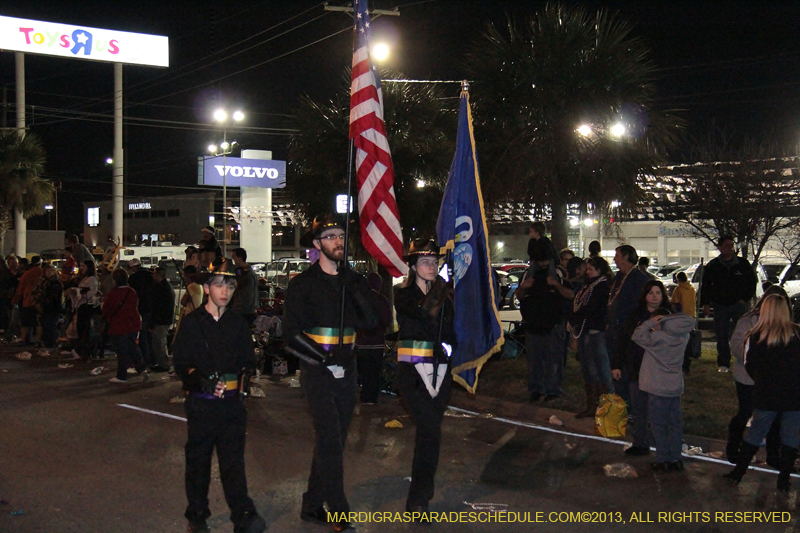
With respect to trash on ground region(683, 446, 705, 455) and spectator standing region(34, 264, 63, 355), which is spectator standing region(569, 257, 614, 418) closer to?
trash on ground region(683, 446, 705, 455)

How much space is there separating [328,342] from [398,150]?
1001cm

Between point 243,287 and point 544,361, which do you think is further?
point 243,287

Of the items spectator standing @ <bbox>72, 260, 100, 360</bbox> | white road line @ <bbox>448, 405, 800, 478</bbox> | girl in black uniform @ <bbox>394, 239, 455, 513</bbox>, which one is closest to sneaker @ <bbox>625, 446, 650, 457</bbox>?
white road line @ <bbox>448, 405, 800, 478</bbox>

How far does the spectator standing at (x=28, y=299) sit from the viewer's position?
56.2ft

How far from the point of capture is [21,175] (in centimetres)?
2961

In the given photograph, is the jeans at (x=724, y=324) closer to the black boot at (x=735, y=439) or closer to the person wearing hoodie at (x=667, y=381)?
the black boot at (x=735, y=439)

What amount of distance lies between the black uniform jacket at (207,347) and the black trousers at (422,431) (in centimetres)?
121

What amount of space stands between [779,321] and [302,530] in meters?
4.17

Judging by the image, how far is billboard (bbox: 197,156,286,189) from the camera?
49219mm

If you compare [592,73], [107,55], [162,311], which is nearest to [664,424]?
[592,73]

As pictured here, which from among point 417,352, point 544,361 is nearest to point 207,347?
point 417,352

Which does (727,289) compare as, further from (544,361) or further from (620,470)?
(620,470)

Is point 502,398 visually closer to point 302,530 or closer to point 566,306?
point 566,306

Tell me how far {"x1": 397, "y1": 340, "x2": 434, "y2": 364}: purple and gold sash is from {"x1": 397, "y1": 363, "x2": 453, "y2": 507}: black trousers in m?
0.05
